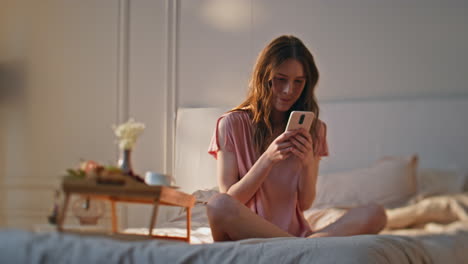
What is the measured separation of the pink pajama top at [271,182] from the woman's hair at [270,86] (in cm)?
3

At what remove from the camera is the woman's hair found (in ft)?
4.92

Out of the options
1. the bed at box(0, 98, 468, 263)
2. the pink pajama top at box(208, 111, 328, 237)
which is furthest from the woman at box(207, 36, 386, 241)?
the bed at box(0, 98, 468, 263)

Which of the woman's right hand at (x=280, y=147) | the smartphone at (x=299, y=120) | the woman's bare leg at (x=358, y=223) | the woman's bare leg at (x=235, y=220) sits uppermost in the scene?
the smartphone at (x=299, y=120)

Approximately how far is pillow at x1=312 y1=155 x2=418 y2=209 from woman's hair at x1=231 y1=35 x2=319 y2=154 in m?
0.40

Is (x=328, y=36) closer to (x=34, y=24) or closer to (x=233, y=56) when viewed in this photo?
(x=233, y=56)

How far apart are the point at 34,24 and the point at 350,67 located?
1.02 metres

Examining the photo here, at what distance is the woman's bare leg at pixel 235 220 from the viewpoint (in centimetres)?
122

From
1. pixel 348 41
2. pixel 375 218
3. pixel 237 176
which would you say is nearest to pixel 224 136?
pixel 237 176

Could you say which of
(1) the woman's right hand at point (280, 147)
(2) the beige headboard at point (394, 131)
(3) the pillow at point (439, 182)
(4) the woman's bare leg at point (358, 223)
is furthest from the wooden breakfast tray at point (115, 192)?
(3) the pillow at point (439, 182)

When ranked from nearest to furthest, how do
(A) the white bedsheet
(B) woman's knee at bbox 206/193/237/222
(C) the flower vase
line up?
1. (A) the white bedsheet
2. (C) the flower vase
3. (B) woman's knee at bbox 206/193/237/222

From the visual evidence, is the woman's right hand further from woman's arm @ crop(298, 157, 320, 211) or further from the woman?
woman's arm @ crop(298, 157, 320, 211)

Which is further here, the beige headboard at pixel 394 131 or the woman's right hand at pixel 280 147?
the beige headboard at pixel 394 131

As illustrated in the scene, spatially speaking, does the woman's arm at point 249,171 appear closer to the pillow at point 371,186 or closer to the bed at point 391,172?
the bed at point 391,172

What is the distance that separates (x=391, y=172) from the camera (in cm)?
192
